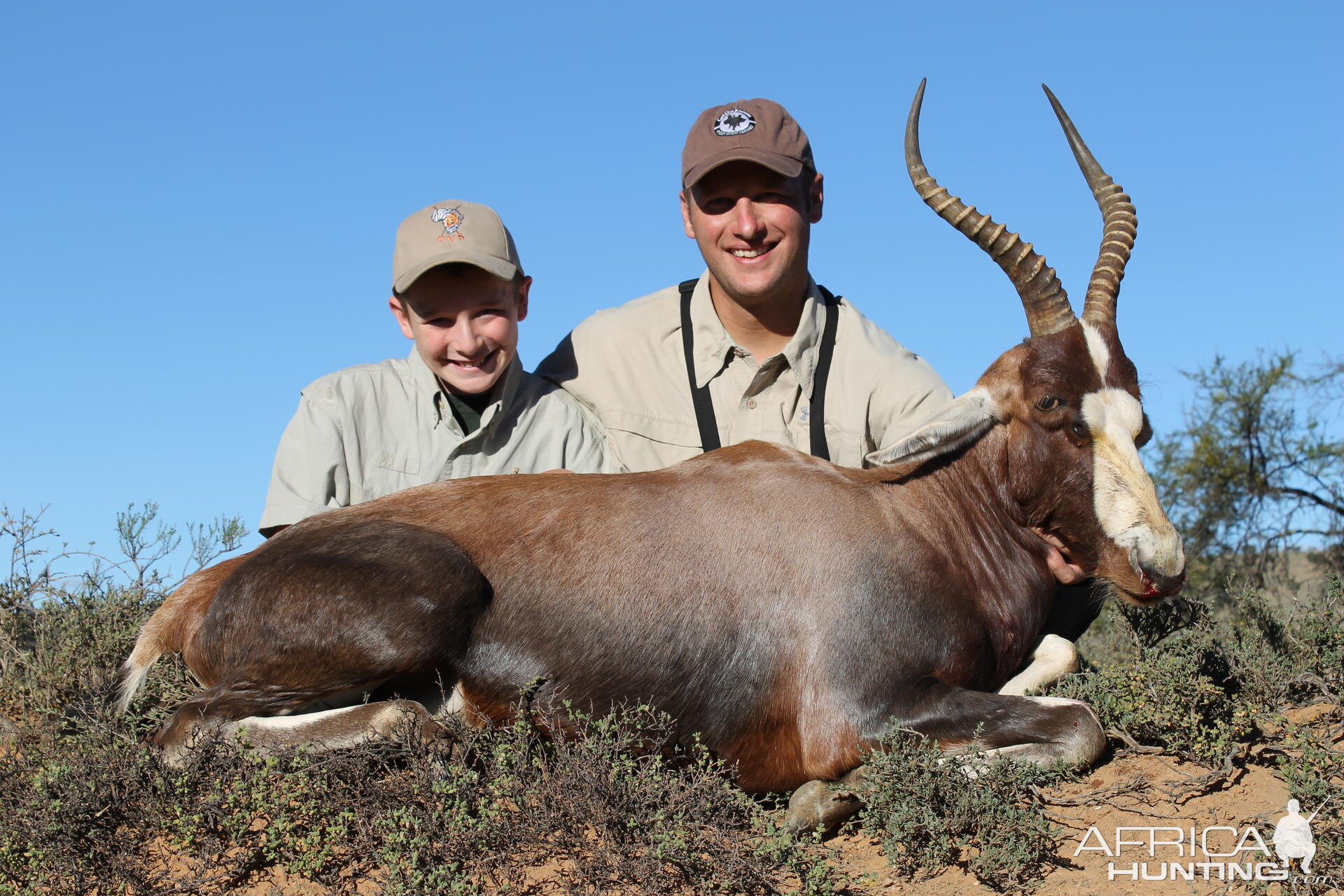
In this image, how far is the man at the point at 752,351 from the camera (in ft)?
24.0

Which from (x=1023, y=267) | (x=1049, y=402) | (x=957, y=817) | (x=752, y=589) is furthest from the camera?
(x=1023, y=267)

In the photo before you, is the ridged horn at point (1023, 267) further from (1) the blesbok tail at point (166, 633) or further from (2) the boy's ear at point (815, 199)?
(1) the blesbok tail at point (166, 633)

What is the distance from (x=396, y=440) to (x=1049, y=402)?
3.55 m

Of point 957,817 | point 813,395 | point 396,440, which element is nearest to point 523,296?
point 396,440

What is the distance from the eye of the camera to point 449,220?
22.5 feet

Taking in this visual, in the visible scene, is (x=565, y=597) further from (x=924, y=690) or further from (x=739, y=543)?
(x=924, y=690)

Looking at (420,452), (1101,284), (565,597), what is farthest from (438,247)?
(1101,284)

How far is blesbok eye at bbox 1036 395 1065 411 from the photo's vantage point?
5637 millimetres

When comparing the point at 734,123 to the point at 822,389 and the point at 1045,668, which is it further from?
the point at 1045,668

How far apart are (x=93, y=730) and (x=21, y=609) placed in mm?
2860

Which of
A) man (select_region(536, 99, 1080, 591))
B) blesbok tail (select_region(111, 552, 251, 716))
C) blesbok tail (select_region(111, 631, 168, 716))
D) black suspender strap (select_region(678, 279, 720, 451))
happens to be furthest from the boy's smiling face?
blesbok tail (select_region(111, 631, 168, 716))

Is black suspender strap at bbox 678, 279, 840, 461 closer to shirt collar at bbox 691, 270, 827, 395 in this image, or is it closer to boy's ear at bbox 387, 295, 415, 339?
shirt collar at bbox 691, 270, 827, 395

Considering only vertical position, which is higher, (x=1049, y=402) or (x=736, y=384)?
(x=736, y=384)

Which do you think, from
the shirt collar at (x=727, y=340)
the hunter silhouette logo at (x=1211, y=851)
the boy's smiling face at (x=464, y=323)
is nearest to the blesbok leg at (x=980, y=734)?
the hunter silhouette logo at (x=1211, y=851)
